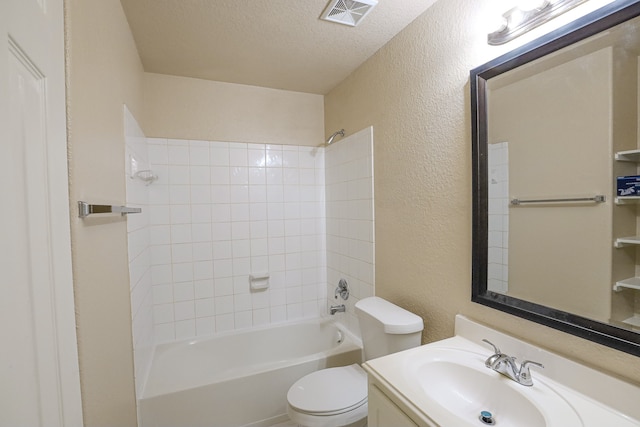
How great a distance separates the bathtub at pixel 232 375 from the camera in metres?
1.59

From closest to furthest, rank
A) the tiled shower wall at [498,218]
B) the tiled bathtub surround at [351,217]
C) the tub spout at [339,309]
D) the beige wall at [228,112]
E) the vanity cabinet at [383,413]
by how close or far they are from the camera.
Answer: the vanity cabinet at [383,413] → the tiled shower wall at [498,218] → the tiled bathtub surround at [351,217] → the beige wall at [228,112] → the tub spout at [339,309]

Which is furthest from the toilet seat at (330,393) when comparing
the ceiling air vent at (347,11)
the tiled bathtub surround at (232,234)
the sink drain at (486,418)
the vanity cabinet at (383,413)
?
the ceiling air vent at (347,11)

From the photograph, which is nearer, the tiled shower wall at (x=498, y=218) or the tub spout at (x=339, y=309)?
the tiled shower wall at (x=498, y=218)

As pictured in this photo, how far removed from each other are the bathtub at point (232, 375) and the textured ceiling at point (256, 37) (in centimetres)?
203

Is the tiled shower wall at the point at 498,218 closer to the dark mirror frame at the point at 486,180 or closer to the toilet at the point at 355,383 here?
the dark mirror frame at the point at 486,180

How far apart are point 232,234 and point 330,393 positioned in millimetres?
1400

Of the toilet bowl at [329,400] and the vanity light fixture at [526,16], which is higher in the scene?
the vanity light fixture at [526,16]

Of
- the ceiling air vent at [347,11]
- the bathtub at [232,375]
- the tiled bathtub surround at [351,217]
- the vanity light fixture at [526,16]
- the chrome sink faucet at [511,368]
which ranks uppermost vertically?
the ceiling air vent at [347,11]

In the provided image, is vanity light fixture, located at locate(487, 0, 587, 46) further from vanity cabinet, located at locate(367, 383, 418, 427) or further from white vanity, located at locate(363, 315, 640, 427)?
vanity cabinet, located at locate(367, 383, 418, 427)

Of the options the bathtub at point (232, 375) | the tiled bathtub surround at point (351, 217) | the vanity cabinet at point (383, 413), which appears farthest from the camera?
the tiled bathtub surround at point (351, 217)

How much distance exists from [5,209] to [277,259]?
2.03 metres

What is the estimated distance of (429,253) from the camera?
1.44m

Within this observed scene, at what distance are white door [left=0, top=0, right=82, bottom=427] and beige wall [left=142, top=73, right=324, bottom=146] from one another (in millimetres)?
1486

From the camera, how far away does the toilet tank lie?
1354 millimetres
